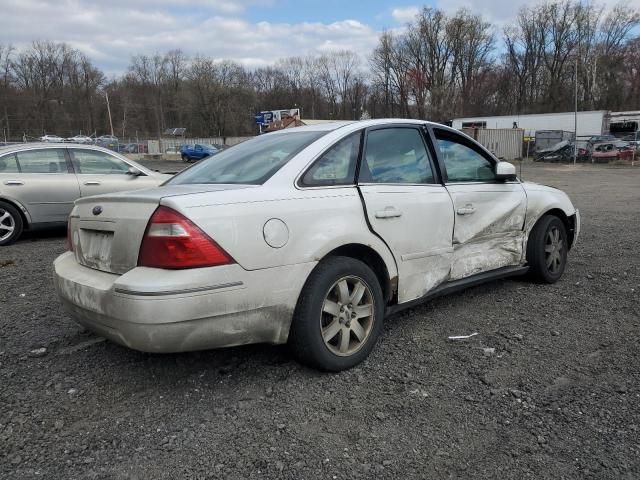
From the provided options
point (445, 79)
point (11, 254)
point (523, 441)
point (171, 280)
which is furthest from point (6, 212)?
point (445, 79)

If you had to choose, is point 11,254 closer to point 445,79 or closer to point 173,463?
point 173,463

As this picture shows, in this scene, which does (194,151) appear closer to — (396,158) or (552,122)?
(552,122)

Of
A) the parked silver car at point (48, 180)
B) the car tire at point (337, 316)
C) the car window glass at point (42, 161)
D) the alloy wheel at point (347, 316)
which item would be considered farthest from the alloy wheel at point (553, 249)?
the car window glass at point (42, 161)

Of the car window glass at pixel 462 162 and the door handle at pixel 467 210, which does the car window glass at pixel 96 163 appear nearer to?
the car window glass at pixel 462 162

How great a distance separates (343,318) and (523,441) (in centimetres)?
116

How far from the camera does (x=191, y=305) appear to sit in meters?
2.54

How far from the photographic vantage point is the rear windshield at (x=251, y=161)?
317 centimetres

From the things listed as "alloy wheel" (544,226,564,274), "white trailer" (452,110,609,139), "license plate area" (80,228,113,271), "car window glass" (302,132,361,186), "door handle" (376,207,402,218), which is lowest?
"alloy wheel" (544,226,564,274)

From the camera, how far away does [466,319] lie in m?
4.06

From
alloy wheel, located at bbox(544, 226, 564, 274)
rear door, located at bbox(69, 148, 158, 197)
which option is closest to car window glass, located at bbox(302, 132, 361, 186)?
alloy wheel, located at bbox(544, 226, 564, 274)

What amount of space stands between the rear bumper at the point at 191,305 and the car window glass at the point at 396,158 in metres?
0.96

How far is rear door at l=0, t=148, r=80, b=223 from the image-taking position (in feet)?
24.3

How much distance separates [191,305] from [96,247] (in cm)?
84

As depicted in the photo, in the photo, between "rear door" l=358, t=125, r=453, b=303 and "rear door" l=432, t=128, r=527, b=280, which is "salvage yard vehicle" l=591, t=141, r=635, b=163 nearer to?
"rear door" l=432, t=128, r=527, b=280
